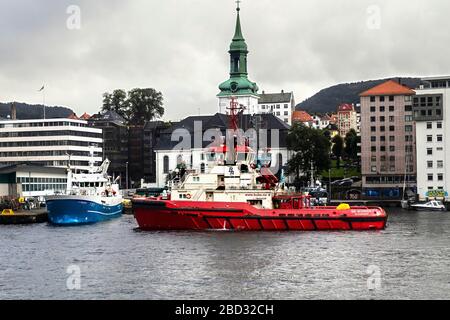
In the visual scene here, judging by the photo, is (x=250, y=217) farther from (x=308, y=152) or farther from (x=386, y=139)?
(x=386, y=139)

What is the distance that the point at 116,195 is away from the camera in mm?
92062

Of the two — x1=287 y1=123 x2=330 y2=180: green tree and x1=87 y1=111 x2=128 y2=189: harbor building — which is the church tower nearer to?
x1=87 y1=111 x2=128 y2=189: harbor building

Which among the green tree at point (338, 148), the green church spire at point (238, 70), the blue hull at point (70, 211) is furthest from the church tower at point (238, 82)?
the blue hull at point (70, 211)

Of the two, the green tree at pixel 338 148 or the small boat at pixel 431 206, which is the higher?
the green tree at pixel 338 148

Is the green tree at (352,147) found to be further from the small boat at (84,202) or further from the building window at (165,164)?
the small boat at (84,202)

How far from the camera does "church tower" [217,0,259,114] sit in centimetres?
16438

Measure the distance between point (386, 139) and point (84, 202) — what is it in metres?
67.1

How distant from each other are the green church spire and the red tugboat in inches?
3913

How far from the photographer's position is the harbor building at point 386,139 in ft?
416

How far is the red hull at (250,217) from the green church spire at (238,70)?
335ft

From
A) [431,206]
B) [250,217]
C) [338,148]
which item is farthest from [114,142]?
[250,217]

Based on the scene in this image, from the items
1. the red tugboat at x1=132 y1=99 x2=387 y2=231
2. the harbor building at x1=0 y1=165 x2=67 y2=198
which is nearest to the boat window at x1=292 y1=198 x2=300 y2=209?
the red tugboat at x1=132 y1=99 x2=387 y2=231
